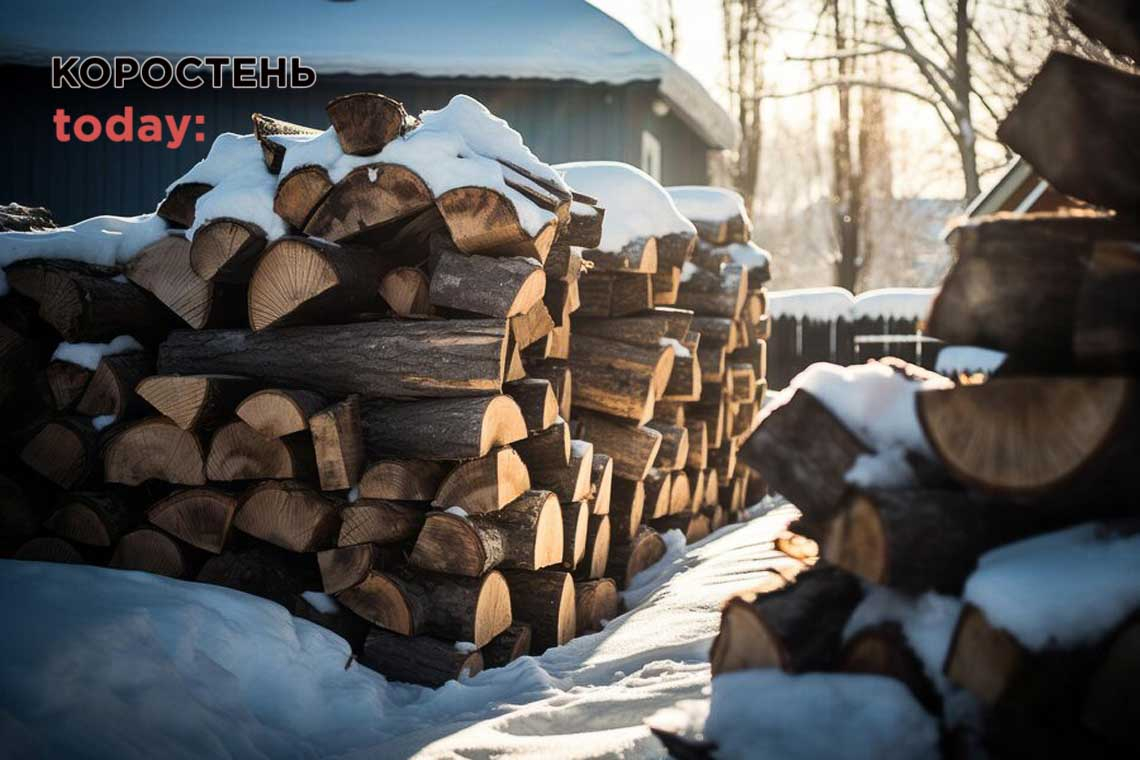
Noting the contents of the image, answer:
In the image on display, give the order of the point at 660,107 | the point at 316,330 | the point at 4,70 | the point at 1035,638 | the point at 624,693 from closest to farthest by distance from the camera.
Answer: the point at 1035,638
the point at 624,693
the point at 316,330
the point at 4,70
the point at 660,107

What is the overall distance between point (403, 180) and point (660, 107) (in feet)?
31.4

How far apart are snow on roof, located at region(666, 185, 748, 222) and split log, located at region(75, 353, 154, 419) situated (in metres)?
4.45

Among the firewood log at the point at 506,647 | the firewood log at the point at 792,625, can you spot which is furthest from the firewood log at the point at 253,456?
the firewood log at the point at 792,625

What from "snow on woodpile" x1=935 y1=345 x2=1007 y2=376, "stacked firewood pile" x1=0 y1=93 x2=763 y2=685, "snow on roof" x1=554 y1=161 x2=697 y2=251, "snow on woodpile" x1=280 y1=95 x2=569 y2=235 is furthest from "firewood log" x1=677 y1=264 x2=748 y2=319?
"snow on woodpile" x1=935 y1=345 x2=1007 y2=376

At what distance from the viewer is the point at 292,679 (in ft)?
10.4

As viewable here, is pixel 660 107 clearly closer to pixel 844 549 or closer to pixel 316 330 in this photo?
pixel 316 330

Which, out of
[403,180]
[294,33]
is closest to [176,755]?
[403,180]

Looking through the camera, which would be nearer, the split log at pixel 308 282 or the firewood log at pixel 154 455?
the split log at pixel 308 282

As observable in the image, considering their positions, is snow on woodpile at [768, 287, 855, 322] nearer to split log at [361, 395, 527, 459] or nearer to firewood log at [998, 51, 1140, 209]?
split log at [361, 395, 527, 459]

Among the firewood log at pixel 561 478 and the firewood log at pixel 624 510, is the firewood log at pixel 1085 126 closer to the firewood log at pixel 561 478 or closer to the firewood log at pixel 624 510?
the firewood log at pixel 561 478

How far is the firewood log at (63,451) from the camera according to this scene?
382cm

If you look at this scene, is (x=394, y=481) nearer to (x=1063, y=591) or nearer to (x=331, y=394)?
(x=331, y=394)

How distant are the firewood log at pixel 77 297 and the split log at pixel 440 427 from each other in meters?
1.20

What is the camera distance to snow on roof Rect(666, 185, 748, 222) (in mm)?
7293
